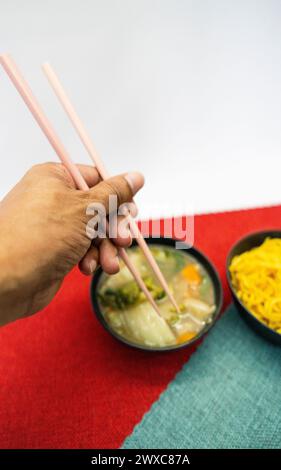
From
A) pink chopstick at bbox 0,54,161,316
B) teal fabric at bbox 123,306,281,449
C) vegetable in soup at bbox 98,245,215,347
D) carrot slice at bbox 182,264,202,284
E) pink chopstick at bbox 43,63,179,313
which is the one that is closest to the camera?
pink chopstick at bbox 0,54,161,316

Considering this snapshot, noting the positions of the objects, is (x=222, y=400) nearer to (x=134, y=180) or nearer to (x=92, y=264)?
(x=92, y=264)

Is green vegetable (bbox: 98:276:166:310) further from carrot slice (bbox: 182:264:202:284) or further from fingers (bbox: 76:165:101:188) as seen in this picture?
fingers (bbox: 76:165:101:188)

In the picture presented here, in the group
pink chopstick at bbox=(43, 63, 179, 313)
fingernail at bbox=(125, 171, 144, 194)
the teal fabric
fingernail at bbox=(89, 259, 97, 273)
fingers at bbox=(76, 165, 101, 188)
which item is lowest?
the teal fabric

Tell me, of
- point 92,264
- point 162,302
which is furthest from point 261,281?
point 92,264

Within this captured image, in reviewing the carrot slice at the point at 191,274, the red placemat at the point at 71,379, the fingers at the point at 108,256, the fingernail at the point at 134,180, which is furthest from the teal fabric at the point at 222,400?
the fingernail at the point at 134,180

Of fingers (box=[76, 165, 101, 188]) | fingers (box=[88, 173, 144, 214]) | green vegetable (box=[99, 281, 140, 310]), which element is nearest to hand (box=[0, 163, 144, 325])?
fingers (box=[88, 173, 144, 214])
